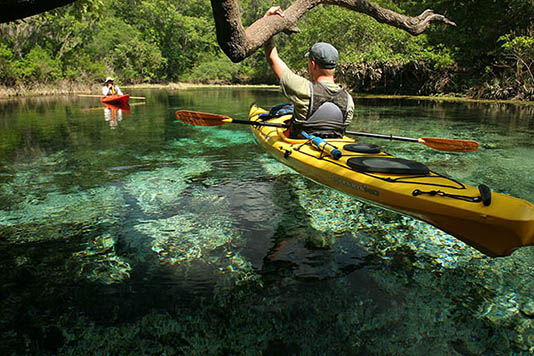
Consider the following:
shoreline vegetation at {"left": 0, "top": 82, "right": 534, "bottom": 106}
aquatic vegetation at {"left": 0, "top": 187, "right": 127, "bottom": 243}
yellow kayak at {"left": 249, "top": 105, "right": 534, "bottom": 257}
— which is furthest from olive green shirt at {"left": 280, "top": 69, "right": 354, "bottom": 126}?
shoreline vegetation at {"left": 0, "top": 82, "right": 534, "bottom": 106}

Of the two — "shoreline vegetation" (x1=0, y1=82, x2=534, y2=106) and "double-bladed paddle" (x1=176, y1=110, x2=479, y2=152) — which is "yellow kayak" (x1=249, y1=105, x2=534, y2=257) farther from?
"shoreline vegetation" (x1=0, y1=82, x2=534, y2=106)

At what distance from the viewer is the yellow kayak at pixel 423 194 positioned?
7.82ft

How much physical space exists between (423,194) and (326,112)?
1.90m

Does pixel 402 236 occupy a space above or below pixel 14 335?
above

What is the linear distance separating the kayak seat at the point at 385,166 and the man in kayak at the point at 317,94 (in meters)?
1.01

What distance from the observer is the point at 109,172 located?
617 cm

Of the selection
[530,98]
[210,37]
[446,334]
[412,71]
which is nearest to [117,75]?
Answer: [210,37]

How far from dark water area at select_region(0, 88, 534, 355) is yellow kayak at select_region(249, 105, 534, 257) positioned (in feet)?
1.98

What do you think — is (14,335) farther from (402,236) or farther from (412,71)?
(412,71)

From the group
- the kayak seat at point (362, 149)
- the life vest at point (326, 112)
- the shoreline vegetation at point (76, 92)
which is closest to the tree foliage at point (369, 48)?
the shoreline vegetation at point (76, 92)

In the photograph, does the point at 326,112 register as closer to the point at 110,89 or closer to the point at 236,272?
the point at 236,272

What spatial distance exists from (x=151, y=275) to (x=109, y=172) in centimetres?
363

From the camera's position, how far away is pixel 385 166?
11.0ft

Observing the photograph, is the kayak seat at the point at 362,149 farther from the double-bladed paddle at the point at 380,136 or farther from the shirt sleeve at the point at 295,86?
the shirt sleeve at the point at 295,86
